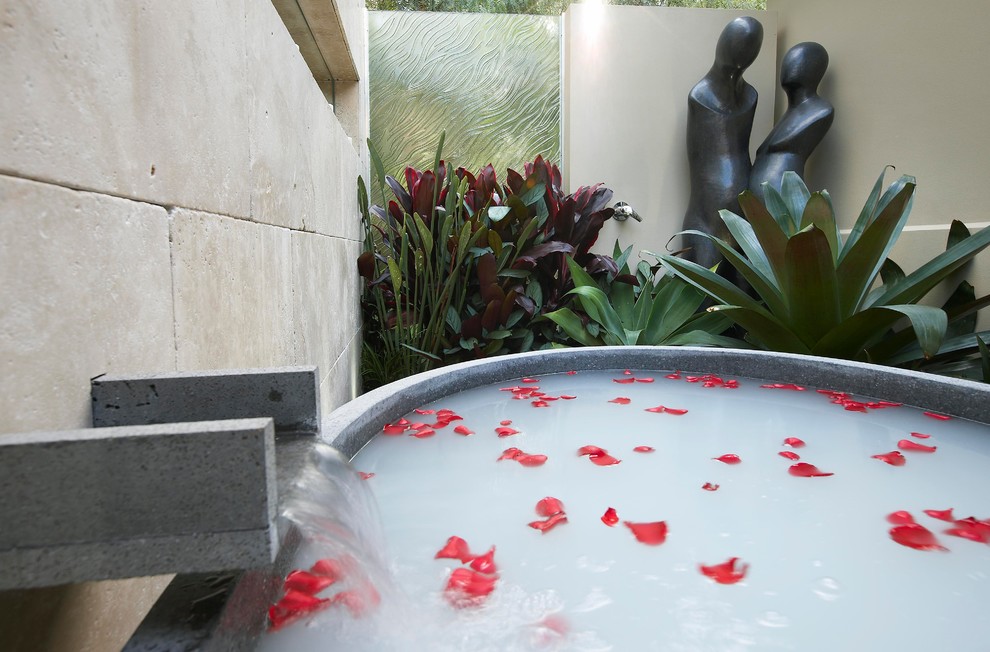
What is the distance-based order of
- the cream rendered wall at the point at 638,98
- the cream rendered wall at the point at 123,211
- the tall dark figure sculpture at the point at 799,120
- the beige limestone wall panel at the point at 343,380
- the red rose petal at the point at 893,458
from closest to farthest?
the cream rendered wall at the point at 123,211
the red rose petal at the point at 893,458
the beige limestone wall panel at the point at 343,380
the tall dark figure sculpture at the point at 799,120
the cream rendered wall at the point at 638,98

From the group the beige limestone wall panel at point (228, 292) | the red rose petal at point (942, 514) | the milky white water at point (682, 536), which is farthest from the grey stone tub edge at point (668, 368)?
the red rose petal at point (942, 514)

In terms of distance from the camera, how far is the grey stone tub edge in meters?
1.23

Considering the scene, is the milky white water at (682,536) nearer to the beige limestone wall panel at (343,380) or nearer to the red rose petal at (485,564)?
the red rose petal at (485,564)

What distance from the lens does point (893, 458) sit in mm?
1212

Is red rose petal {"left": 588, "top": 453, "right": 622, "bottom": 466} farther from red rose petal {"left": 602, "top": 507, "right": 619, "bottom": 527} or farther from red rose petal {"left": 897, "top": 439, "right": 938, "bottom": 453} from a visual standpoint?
red rose petal {"left": 897, "top": 439, "right": 938, "bottom": 453}

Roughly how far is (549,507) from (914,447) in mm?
844

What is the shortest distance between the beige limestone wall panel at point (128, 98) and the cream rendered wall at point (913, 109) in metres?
2.85

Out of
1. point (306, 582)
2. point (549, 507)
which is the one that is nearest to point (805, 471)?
point (549, 507)

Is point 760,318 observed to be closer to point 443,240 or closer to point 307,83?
point 443,240

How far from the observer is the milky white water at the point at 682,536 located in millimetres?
700

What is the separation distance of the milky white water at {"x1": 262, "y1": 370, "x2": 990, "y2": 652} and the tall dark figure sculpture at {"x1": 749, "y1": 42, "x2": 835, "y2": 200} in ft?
7.68

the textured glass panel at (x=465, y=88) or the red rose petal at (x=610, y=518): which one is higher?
the textured glass panel at (x=465, y=88)

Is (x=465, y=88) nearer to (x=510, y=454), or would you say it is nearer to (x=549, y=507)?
(x=510, y=454)

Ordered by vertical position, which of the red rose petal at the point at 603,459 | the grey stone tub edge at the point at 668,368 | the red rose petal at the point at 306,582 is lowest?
the red rose petal at the point at 603,459
